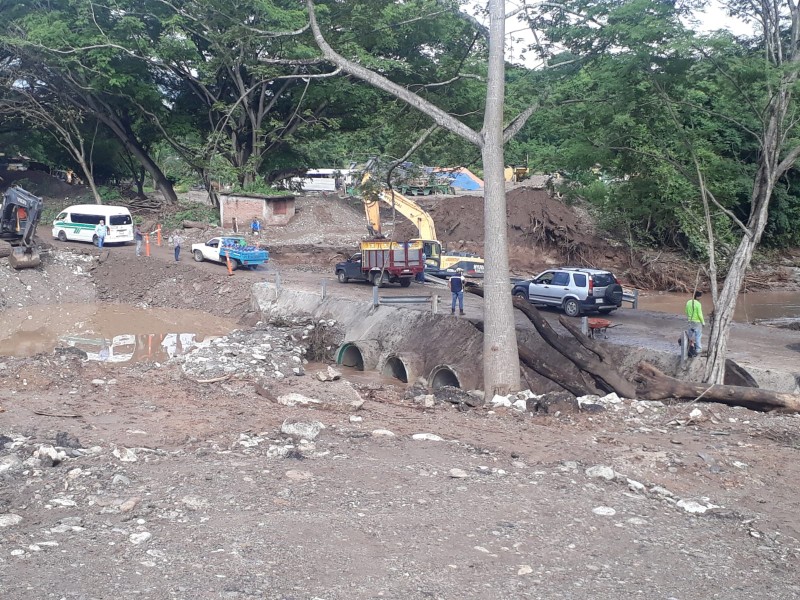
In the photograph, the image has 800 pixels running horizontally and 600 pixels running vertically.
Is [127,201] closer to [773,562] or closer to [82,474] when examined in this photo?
[82,474]

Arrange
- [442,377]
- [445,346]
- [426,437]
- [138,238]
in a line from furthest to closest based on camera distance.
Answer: [138,238] → [445,346] → [442,377] → [426,437]

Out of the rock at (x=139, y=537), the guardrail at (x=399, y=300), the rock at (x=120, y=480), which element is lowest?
the rock at (x=139, y=537)

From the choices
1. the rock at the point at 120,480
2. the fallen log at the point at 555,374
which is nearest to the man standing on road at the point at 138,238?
the fallen log at the point at 555,374

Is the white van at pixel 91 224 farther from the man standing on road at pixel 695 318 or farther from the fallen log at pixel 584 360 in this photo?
the man standing on road at pixel 695 318

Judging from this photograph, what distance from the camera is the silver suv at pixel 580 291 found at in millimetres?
26516

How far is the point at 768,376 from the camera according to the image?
18000 millimetres

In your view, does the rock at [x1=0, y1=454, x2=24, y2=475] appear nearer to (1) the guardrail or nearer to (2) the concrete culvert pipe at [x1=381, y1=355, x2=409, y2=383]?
(2) the concrete culvert pipe at [x1=381, y1=355, x2=409, y2=383]

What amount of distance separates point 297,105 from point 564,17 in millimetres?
32223

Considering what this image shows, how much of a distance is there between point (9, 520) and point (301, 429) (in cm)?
458

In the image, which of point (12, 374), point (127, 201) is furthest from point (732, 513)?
point (127, 201)

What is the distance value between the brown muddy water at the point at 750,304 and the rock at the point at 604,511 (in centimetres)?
2388

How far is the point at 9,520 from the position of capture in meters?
8.38

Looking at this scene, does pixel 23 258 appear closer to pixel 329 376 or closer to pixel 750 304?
pixel 329 376

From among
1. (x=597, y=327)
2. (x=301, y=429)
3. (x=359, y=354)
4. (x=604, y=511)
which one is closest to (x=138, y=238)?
(x=359, y=354)
